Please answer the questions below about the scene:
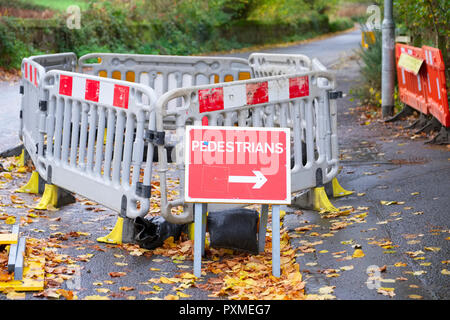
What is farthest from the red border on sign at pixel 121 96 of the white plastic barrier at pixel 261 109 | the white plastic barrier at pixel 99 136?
the white plastic barrier at pixel 261 109

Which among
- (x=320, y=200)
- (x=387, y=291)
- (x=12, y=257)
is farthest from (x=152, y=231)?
(x=387, y=291)

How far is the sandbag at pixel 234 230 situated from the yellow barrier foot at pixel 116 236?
0.83 metres

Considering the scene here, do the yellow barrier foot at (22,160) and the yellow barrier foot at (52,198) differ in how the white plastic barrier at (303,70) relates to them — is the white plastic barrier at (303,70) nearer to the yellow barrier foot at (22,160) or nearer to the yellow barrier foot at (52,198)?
the yellow barrier foot at (52,198)

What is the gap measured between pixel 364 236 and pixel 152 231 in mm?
1833

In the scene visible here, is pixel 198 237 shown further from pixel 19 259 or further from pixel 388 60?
pixel 388 60

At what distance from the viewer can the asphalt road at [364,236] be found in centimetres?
554

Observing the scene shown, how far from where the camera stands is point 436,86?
1119 centimetres

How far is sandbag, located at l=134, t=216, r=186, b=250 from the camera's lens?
663cm

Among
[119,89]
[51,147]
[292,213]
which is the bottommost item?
[292,213]

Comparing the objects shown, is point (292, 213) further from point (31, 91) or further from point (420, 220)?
point (31, 91)

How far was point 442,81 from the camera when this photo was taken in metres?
10.8

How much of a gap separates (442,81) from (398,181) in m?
2.48
